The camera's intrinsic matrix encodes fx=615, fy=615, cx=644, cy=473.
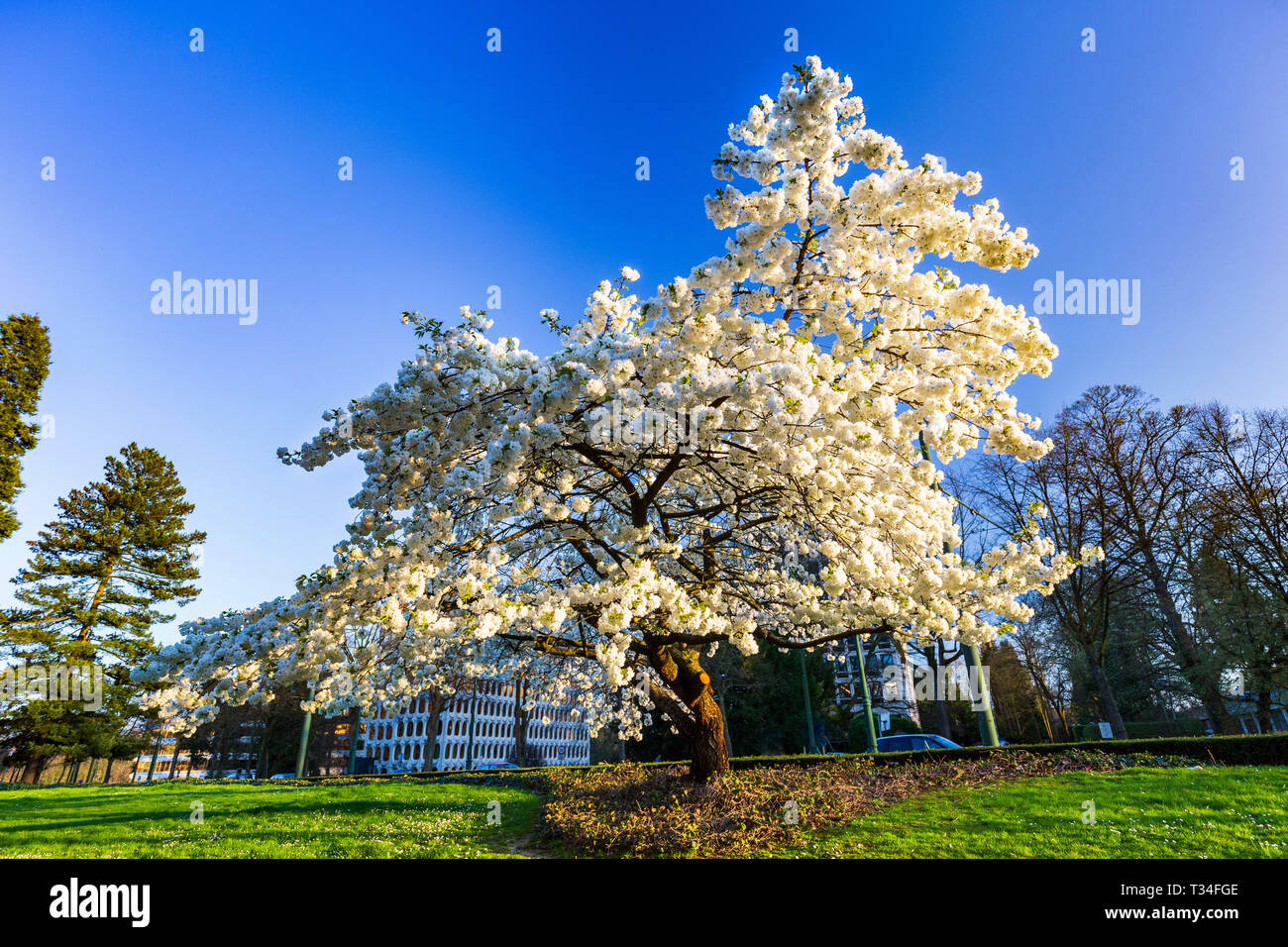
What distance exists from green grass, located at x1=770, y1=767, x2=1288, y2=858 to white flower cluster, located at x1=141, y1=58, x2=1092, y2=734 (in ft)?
7.94

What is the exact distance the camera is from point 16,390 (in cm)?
2748

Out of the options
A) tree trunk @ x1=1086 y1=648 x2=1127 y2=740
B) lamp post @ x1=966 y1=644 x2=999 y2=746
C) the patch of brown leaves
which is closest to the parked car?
tree trunk @ x1=1086 y1=648 x2=1127 y2=740

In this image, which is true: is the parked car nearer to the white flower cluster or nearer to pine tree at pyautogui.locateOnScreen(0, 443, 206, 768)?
the white flower cluster

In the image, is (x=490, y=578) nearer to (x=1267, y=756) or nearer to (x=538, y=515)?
(x=538, y=515)

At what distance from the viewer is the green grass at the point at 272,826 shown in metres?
8.77

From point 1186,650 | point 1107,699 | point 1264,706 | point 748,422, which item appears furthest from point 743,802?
point 1264,706

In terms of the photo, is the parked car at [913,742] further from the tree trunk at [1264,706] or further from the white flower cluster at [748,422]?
the white flower cluster at [748,422]

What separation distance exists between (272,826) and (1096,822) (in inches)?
501

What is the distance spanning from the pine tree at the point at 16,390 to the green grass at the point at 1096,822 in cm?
3445

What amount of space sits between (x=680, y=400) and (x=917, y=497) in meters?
3.43

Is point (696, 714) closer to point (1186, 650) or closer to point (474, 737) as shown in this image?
point (1186, 650)

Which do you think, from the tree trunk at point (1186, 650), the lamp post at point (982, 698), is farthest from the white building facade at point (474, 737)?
the lamp post at point (982, 698)

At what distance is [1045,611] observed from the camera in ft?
88.5
